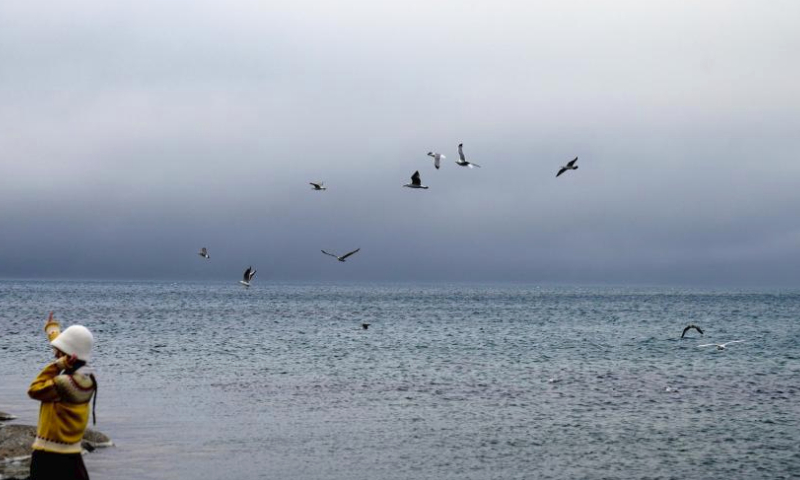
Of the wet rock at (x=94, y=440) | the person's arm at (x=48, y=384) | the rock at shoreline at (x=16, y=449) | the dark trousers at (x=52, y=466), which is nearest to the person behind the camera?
the person's arm at (x=48, y=384)

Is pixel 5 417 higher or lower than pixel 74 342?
lower

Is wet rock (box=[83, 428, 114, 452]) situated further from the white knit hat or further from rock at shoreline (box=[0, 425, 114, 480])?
the white knit hat

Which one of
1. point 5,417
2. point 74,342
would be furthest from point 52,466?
point 5,417

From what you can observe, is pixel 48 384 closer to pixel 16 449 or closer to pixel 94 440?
pixel 16 449

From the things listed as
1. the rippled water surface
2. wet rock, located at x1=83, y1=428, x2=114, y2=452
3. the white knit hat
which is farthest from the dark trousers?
wet rock, located at x1=83, y1=428, x2=114, y2=452

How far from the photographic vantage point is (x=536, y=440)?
25.2m

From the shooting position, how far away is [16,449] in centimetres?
1986

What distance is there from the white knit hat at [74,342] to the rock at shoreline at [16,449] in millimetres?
10108

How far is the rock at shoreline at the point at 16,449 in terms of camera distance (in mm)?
18859

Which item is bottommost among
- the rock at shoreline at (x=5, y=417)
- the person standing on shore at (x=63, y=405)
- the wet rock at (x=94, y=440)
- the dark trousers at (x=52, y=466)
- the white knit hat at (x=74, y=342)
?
the rock at shoreline at (x=5, y=417)

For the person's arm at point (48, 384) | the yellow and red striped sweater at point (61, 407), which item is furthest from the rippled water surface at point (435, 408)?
the person's arm at point (48, 384)

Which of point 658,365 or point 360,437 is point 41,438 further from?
point 658,365

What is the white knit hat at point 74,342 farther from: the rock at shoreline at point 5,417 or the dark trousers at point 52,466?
the rock at shoreline at point 5,417

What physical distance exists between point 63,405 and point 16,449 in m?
11.1
